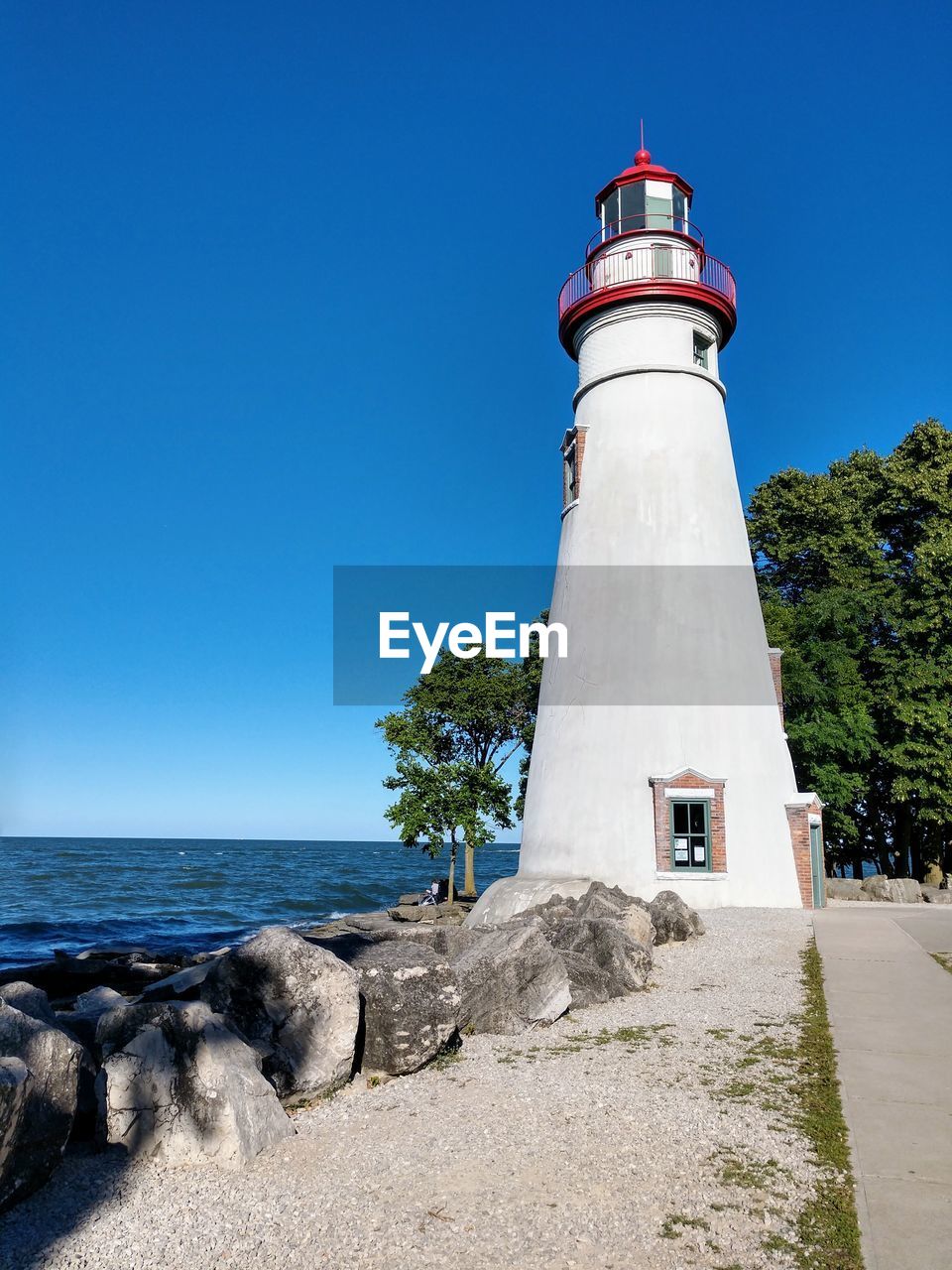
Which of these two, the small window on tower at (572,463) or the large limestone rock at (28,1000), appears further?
the small window on tower at (572,463)

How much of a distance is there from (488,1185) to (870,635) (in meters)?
25.9

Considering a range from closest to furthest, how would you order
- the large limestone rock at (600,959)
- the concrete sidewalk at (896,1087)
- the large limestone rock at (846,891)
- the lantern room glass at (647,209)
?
the concrete sidewalk at (896,1087) → the large limestone rock at (600,959) → the lantern room glass at (647,209) → the large limestone rock at (846,891)

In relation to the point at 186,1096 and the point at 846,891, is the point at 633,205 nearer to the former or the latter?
the point at 846,891

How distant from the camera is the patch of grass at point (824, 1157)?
418 centimetres

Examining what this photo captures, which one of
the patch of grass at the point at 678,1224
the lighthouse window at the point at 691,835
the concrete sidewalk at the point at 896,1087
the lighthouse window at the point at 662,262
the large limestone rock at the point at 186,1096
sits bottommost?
the patch of grass at the point at 678,1224

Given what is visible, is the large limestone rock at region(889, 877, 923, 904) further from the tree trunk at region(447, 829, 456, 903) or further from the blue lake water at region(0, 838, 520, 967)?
the blue lake water at region(0, 838, 520, 967)

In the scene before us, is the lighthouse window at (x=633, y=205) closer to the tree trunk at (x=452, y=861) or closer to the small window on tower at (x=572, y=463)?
the small window on tower at (x=572, y=463)

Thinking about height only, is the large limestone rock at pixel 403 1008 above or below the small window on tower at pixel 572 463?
below

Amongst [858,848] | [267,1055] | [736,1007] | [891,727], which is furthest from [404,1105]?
[858,848]

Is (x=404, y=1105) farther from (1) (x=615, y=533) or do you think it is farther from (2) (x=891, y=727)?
(2) (x=891, y=727)

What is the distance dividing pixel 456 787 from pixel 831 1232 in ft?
74.3

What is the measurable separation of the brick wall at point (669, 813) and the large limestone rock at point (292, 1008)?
11.8m

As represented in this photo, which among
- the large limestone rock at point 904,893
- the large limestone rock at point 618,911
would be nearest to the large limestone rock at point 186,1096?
the large limestone rock at point 618,911

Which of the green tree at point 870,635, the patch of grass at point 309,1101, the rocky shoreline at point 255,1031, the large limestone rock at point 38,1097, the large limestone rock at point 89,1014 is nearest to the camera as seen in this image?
the large limestone rock at point 38,1097
